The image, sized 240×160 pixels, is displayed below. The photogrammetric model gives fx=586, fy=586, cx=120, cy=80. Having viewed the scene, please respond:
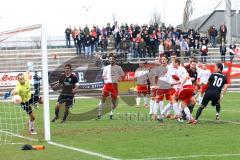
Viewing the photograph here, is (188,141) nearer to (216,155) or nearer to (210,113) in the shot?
(216,155)

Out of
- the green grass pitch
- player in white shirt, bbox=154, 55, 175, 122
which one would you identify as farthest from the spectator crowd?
player in white shirt, bbox=154, 55, 175, 122

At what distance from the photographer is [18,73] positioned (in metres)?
29.3

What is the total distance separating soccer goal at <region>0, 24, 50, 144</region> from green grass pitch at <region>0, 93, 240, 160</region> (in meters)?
0.46

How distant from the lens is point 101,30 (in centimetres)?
4253

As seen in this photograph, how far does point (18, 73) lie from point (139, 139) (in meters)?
A: 15.7

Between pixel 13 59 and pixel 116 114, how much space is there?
41.7ft

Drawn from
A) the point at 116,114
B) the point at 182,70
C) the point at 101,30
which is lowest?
the point at 116,114

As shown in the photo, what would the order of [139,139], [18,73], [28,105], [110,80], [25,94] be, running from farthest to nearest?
[18,73]
[110,80]
[28,105]
[25,94]
[139,139]

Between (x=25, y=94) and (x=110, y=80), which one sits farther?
(x=110, y=80)

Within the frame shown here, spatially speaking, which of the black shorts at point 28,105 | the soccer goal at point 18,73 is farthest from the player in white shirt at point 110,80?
the black shorts at point 28,105

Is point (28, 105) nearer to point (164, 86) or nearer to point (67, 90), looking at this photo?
point (67, 90)

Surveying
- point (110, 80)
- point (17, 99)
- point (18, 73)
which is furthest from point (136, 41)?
point (17, 99)

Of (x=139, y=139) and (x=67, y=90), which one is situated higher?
(x=67, y=90)

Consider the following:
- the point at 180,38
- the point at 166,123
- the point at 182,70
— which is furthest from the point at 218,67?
the point at 180,38
